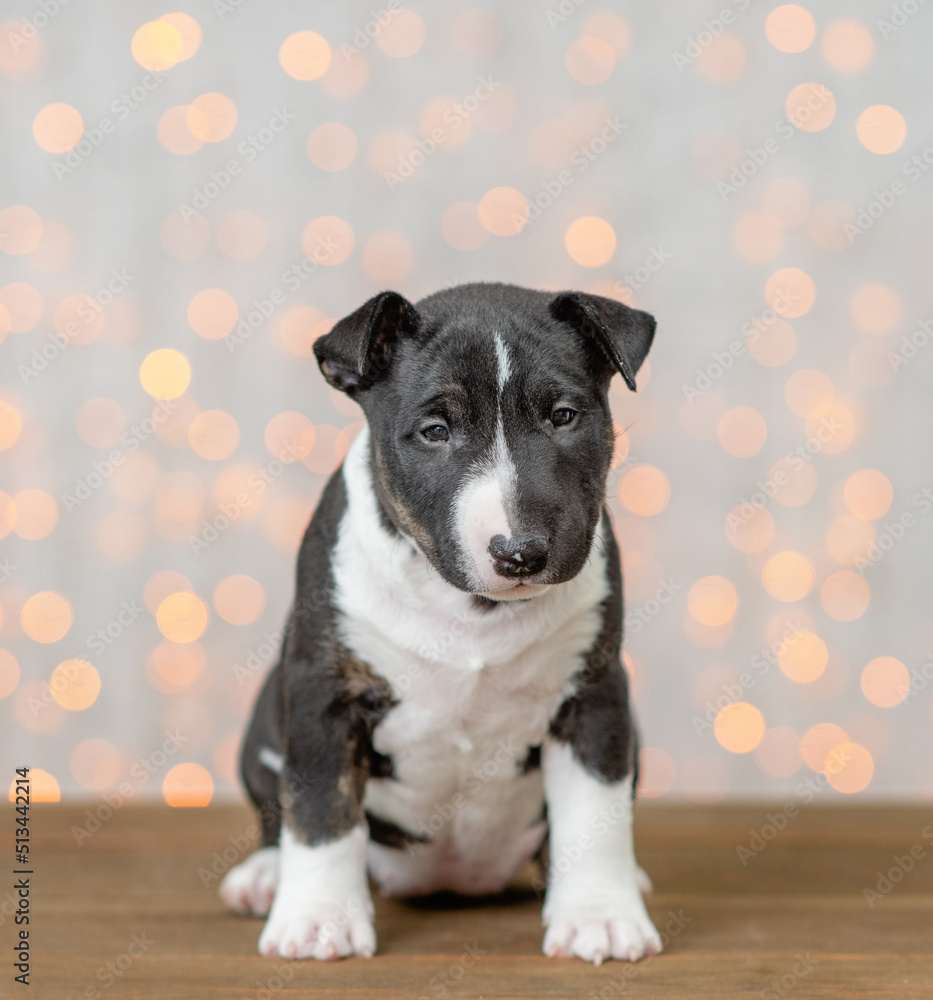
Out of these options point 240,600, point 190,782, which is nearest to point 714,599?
point 240,600

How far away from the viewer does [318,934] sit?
2119 millimetres

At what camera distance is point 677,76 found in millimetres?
3723

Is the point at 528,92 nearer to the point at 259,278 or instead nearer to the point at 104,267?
the point at 259,278

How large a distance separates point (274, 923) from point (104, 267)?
2.29 meters

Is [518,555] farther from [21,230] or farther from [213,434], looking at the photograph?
[21,230]


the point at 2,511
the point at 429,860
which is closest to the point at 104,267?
the point at 2,511

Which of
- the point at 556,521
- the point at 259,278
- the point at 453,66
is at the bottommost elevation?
the point at 556,521

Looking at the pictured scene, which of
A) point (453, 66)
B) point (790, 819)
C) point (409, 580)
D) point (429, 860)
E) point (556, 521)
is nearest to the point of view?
point (556, 521)

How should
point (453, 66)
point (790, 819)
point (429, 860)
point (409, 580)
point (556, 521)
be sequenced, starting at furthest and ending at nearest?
point (453, 66) < point (790, 819) < point (429, 860) < point (409, 580) < point (556, 521)

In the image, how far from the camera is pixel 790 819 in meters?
3.22

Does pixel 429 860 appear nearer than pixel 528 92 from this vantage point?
Yes

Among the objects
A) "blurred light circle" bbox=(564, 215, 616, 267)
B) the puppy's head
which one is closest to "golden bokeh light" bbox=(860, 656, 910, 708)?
"blurred light circle" bbox=(564, 215, 616, 267)

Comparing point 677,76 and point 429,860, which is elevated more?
point 677,76

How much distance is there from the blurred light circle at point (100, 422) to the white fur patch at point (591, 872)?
2078 millimetres
